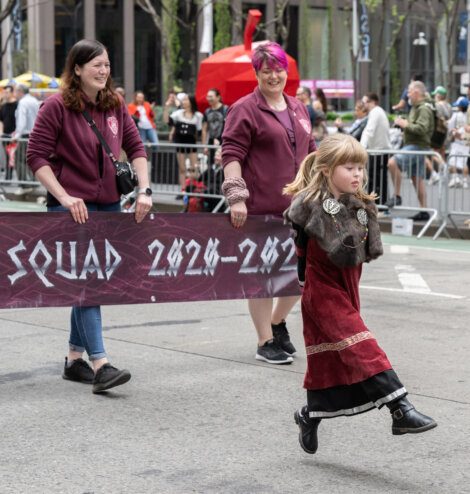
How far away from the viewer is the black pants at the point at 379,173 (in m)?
15.7

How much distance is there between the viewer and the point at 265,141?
22.7 ft

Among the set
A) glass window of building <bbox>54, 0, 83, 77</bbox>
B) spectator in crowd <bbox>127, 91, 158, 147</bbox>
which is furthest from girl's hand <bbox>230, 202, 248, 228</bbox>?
glass window of building <bbox>54, 0, 83, 77</bbox>

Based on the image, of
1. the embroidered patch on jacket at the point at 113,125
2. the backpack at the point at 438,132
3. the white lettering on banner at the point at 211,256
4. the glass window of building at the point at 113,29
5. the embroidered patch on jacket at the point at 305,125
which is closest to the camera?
the embroidered patch on jacket at the point at 113,125

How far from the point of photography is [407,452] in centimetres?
522

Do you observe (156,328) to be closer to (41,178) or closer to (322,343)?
(41,178)

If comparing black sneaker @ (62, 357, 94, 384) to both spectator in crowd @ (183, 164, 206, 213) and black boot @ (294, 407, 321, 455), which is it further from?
spectator in crowd @ (183, 164, 206, 213)

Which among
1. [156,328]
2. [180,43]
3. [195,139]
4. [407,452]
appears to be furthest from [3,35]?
[407,452]

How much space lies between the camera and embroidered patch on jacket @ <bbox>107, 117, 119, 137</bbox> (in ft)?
21.2

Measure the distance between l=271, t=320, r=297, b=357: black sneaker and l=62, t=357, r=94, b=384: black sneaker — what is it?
1213mm

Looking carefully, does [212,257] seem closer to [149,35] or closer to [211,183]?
[211,183]

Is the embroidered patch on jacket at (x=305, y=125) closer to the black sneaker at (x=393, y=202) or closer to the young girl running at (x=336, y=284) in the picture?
the young girl running at (x=336, y=284)

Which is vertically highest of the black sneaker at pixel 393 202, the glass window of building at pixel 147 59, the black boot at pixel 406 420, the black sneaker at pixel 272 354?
the glass window of building at pixel 147 59

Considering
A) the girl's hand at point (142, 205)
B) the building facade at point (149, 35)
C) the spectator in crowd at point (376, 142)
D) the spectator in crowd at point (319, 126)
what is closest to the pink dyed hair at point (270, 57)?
the girl's hand at point (142, 205)

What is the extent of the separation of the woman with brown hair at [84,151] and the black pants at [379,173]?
9.50 meters
